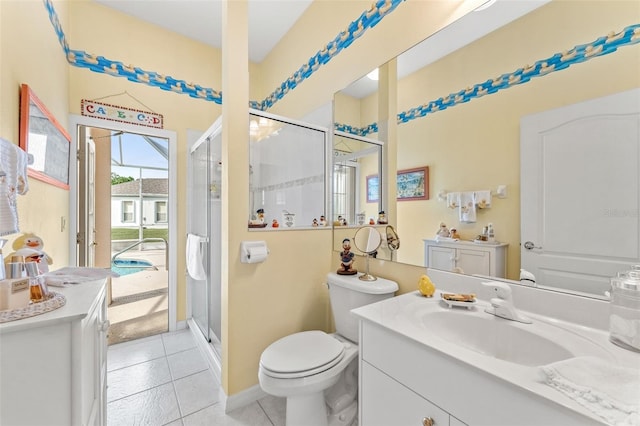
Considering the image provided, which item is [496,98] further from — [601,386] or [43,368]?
[43,368]

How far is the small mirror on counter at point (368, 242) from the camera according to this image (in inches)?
62.6

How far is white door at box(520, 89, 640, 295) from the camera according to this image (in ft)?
2.70

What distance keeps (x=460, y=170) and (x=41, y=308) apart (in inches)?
64.0

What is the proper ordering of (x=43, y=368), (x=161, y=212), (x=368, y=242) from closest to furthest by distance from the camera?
(x=43, y=368) → (x=368, y=242) → (x=161, y=212)

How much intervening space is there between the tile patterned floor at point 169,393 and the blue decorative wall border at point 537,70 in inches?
75.9

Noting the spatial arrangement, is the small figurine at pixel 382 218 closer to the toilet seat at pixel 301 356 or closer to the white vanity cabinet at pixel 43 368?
the toilet seat at pixel 301 356

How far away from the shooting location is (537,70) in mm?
998

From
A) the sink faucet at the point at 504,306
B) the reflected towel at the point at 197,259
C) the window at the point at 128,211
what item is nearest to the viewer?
the sink faucet at the point at 504,306

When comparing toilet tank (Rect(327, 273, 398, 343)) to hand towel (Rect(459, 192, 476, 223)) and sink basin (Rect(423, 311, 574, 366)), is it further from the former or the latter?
hand towel (Rect(459, 192, 476, 223))

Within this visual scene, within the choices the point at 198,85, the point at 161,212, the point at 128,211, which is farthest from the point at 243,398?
the point at 128,211

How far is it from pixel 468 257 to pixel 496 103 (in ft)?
2.29

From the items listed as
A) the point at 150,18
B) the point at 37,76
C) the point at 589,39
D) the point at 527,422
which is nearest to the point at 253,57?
the point at 150,18

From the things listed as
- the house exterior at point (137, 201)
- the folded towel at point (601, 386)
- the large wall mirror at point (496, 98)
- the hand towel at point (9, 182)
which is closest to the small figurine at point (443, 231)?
the large wall mirror at point (496, 98)

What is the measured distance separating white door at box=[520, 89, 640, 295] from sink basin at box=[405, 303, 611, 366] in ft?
0.72
